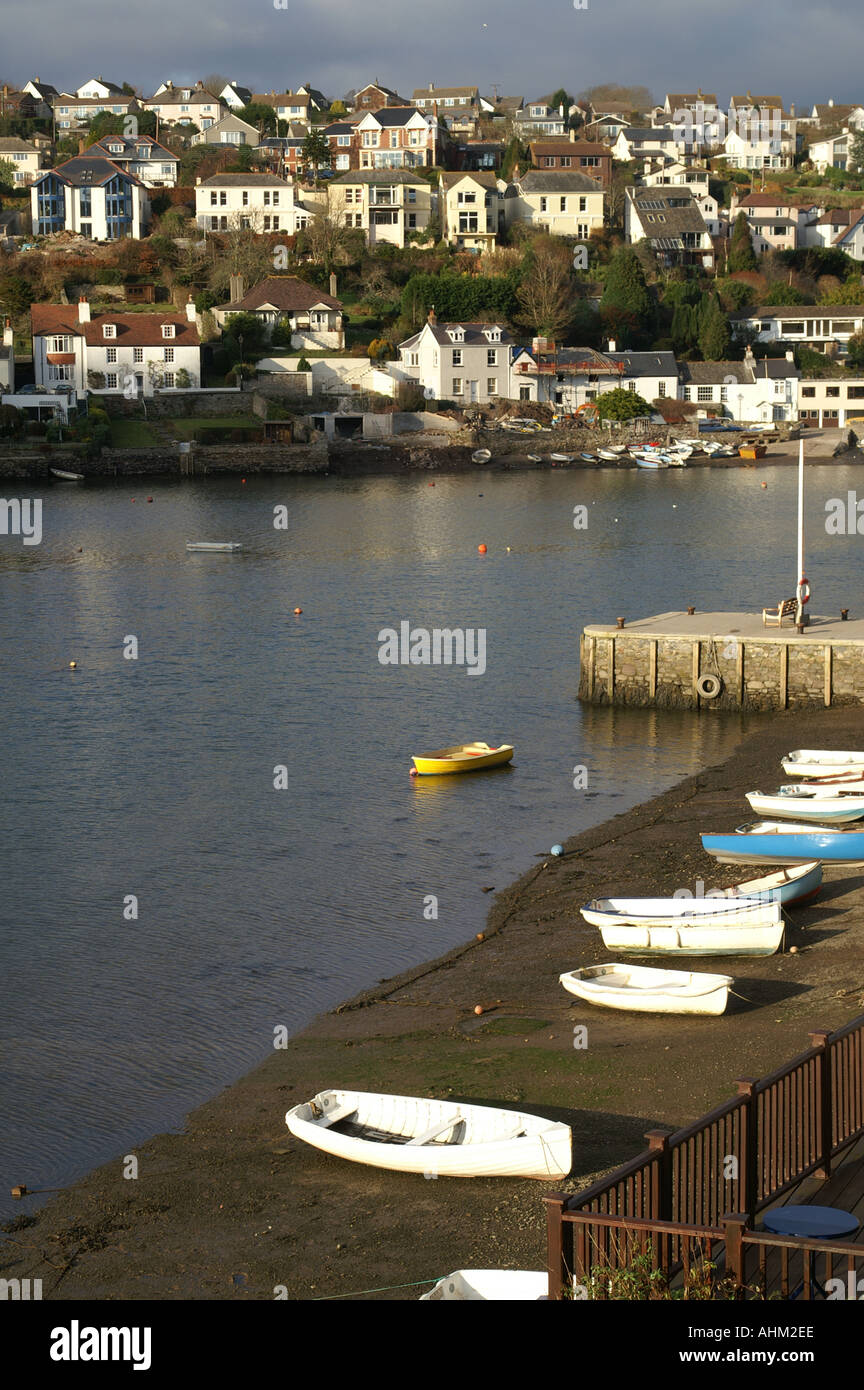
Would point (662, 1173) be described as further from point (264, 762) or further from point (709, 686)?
point (709, 686)

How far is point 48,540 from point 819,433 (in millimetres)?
56822

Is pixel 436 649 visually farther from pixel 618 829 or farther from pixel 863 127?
pixel 863 127

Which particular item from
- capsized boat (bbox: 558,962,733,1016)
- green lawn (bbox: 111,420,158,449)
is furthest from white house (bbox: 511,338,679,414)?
capsized boat (bbox: 558,962,733,1016)

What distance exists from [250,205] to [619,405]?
39.9 metres

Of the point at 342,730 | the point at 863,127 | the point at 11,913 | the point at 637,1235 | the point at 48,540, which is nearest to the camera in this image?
the point at 637,1235

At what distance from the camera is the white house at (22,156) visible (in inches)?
5837

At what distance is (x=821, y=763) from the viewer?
28.7 meters

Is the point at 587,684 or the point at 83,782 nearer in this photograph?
the point at 83,782

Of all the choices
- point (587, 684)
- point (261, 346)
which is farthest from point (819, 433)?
point (587, 684)

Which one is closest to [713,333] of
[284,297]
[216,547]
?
[284,297]

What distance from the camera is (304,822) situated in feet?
95.2

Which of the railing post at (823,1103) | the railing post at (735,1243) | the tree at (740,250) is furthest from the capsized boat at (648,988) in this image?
the tree at (740,250)

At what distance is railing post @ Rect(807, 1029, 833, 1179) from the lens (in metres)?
11.9

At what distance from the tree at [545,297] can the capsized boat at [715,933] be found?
91545 millimetres
